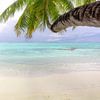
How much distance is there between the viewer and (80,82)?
14266mm

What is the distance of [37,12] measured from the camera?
19.5 feet

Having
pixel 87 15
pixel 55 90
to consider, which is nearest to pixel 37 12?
pixel 87 15

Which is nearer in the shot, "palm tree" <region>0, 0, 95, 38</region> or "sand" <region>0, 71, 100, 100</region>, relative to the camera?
"palm tree" <region>0, 0, 95, 38</region>

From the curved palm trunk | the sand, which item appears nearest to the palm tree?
the curved palm trunk

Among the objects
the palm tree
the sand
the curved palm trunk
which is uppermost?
the curved palm trunk

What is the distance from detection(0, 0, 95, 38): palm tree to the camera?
5891 mm

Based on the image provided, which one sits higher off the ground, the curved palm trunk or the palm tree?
the curved palm trunk

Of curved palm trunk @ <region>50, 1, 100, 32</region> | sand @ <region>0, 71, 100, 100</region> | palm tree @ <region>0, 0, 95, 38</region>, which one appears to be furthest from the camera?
sand @ <region>0, 71, 100, 100</region>

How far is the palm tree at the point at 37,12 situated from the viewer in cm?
589

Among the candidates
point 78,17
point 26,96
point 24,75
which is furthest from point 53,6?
point 24,75

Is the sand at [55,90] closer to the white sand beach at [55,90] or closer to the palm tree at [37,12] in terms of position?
the white sand beach at [55,90]

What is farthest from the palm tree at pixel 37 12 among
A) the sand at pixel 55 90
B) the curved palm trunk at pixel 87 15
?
the sand at pixel 55 90

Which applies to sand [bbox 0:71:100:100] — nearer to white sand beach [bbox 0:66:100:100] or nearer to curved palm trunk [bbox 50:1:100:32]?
white sand beach [bbox 0:66:100:100]

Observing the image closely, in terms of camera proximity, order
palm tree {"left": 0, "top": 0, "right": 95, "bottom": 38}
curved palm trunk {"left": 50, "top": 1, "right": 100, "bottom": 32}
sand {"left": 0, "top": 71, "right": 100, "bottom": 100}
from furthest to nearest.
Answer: sand {"left": 0, "top": 71, "right": 100, "bottom": 100} < palm tree {"left": 0, "top": 0, "right": 95, "bottom": 38} < curved palm trunk {"left": 50, "top": 1, "right": 100, "bottom": 32}
